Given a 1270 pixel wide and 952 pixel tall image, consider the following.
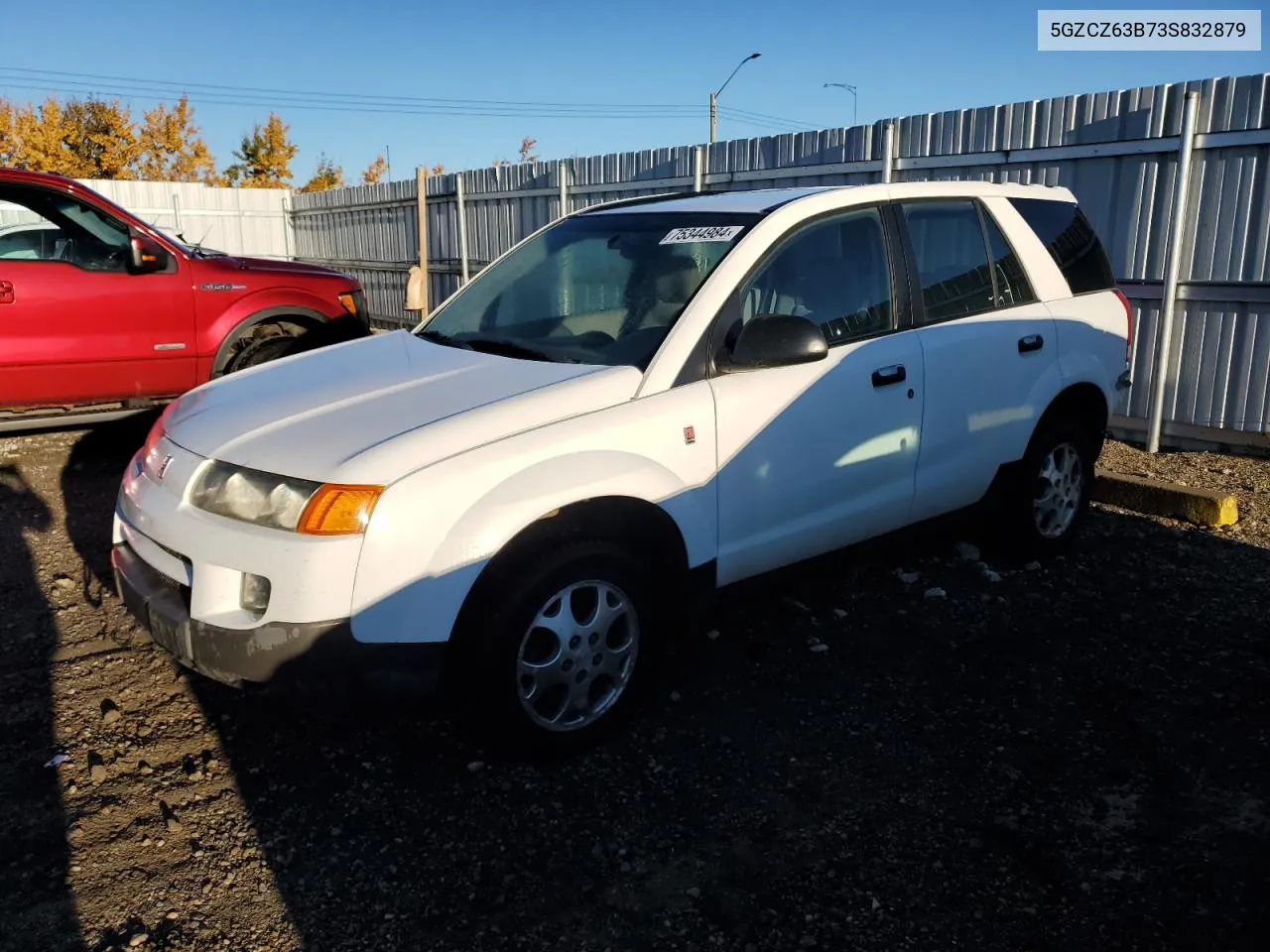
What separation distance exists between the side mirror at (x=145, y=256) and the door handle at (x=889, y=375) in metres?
5.20

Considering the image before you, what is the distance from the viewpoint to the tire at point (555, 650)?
3107mm

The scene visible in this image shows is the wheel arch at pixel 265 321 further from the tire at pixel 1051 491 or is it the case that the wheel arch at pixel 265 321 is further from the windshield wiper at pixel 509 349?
the tire at pixel 1051 491

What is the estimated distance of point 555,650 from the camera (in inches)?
130

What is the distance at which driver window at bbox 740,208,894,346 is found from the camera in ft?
13.1

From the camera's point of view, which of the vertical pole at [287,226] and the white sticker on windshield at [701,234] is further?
the vertical pole at [287,226]

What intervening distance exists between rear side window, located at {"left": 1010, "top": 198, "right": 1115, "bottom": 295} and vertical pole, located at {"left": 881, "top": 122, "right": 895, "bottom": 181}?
3.43 metres

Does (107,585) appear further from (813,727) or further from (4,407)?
(813,727)

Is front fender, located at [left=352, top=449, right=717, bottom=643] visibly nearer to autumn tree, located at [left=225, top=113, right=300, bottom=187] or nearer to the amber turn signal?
the amber turn signal


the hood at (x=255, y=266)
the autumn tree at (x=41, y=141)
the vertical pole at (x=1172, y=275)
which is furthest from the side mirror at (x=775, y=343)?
the autumn tree at (x=41, y=141)

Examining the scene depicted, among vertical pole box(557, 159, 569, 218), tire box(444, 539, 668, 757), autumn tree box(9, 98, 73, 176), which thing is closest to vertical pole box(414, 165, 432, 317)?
vertical pole box(557, 159, 569, 218)

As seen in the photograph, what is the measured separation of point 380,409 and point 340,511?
53cm

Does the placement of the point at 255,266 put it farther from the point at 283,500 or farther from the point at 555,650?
the point at 555,650

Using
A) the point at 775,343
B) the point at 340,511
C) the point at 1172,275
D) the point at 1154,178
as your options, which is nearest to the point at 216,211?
the point at 1154,178

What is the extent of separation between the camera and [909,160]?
8.57 metres
